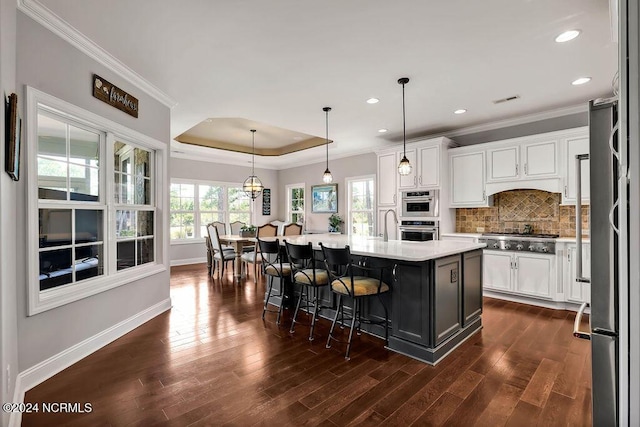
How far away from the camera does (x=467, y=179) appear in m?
5.04

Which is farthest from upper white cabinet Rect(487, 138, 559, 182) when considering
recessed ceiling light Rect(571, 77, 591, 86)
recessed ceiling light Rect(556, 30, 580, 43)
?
recessed ceiling light Rect(556, 30, 580, 43)

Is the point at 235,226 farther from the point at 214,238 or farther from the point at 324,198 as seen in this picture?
the point at 324,198

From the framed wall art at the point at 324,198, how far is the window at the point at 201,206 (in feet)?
6.22

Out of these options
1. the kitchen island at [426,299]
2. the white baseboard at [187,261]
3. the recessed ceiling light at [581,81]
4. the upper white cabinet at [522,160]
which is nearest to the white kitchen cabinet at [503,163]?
the upper white cabinet at [522,160]

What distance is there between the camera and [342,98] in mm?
4027

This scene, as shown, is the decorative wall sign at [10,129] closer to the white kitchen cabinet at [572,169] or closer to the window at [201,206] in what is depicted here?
the white kitchen cabinet at [572,169]

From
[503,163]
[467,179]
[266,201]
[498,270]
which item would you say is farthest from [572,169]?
[266,201]

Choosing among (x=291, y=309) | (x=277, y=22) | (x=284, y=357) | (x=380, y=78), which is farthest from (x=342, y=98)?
(x=284, y=357)

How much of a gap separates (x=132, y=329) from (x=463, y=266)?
344 cm

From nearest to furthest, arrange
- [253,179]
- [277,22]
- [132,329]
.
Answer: [277,22]
[132,329]
[253,179]

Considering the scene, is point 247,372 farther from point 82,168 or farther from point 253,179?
point 253,179

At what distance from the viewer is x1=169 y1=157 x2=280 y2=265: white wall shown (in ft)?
23.7

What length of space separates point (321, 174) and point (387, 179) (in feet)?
7.84

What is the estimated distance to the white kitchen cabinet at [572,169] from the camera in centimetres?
398
